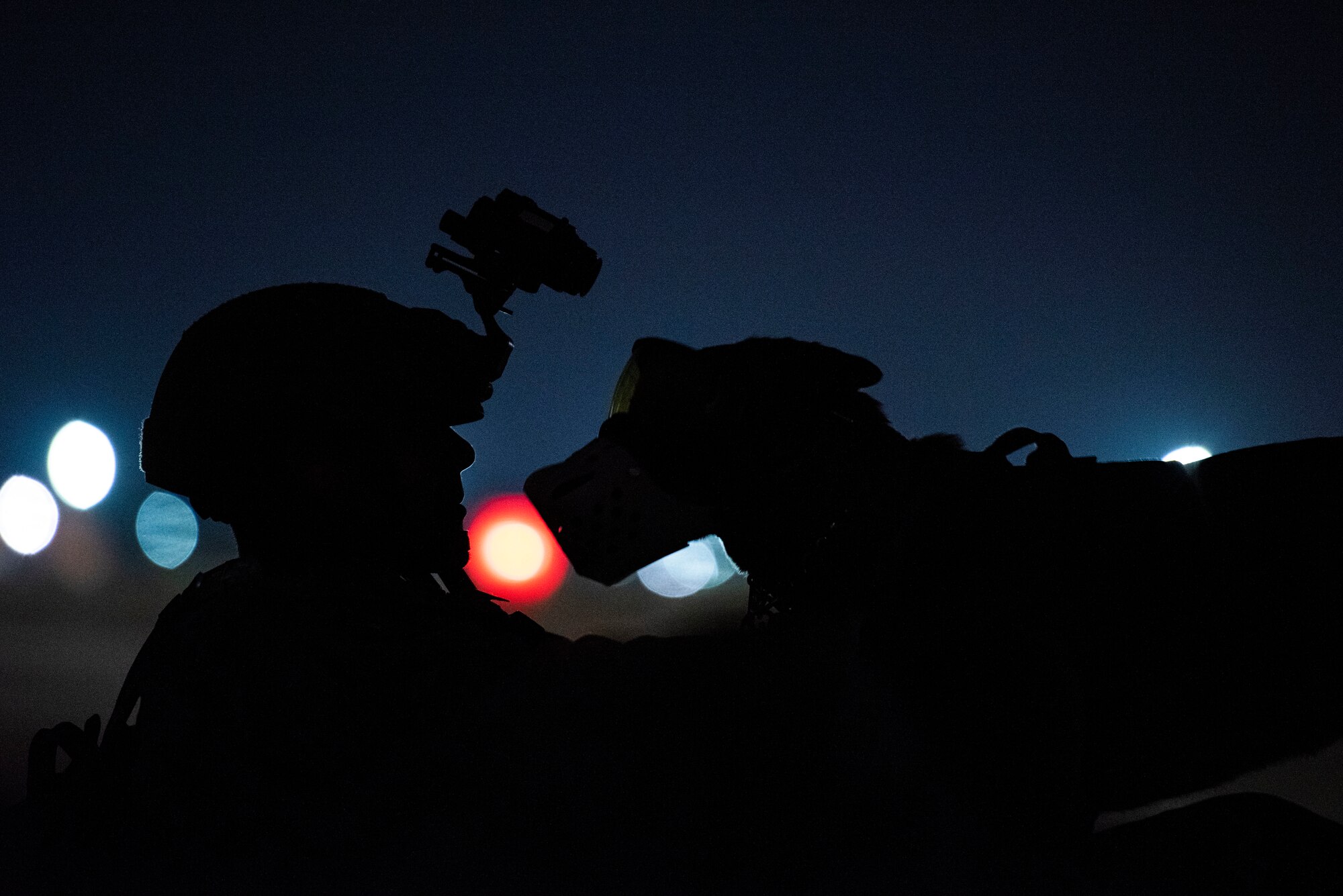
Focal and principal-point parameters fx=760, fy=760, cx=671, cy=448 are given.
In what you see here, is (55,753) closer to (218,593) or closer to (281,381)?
(218,593)

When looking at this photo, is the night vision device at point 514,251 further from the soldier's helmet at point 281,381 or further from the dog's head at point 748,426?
the dog's head at point 748,426

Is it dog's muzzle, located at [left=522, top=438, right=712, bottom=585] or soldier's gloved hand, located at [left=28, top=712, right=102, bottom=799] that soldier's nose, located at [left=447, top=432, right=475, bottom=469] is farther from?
soldier's gloved hand, located at [left=28, top=712, right=102, bottom=799]

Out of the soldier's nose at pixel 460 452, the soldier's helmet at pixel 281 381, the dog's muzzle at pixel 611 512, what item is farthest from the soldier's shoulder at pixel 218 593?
the dog's muzzle at pixel 611 512

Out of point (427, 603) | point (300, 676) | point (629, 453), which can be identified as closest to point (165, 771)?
point (300, 676)

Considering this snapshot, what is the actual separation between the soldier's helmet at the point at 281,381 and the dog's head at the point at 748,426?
0.65m

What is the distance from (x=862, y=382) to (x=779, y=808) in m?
0.58

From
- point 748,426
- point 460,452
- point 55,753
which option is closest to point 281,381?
point 460,452

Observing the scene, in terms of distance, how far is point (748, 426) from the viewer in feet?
3.40

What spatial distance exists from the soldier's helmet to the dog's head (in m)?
0.65

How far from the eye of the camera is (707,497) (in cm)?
109

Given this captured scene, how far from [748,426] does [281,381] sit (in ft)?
3.26

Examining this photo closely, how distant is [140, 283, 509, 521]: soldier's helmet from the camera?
1.50 metres

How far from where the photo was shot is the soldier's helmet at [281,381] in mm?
1501

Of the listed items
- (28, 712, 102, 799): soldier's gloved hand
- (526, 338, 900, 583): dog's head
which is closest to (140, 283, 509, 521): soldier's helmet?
(28, 712, 102, 799): soldier's gloved hand
